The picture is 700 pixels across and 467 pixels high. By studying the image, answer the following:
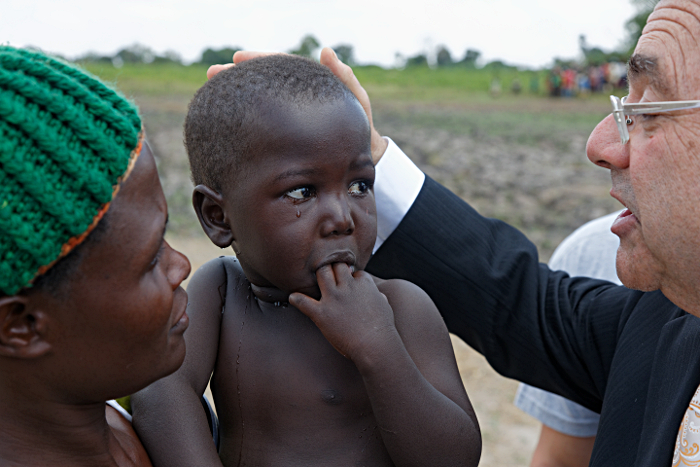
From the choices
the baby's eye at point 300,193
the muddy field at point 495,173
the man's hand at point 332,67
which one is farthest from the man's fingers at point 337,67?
the muddy field at point 495,173

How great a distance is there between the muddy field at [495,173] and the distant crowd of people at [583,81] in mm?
6446

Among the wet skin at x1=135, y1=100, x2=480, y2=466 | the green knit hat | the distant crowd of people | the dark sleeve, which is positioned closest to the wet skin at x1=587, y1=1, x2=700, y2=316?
the dark sleeve

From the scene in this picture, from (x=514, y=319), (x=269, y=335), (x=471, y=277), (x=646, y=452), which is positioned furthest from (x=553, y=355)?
(x=269, y=335)

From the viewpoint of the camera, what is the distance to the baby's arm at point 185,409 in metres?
1.71

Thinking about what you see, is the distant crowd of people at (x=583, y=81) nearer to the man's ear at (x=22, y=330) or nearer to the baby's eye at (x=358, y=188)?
the baby's eye at (x=358, y=188)

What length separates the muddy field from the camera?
6.29m

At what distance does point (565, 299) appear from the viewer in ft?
8.81

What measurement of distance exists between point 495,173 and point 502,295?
1295 centimetres

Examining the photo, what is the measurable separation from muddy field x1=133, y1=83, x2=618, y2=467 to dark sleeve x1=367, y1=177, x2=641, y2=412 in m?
2.95

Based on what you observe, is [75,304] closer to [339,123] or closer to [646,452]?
[339,123]

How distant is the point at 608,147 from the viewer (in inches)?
80.9

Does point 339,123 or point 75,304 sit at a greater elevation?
point 339,123

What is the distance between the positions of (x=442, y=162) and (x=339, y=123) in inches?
578

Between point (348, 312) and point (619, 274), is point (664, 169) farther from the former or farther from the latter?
point (348, 312)
